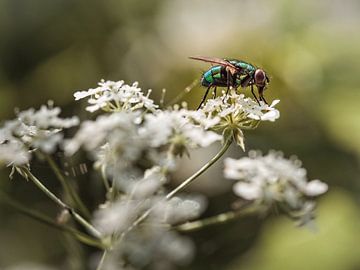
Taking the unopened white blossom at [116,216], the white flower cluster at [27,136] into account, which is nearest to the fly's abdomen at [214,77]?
the white flower cluster at [27,136]

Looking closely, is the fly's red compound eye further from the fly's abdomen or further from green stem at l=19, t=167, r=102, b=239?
green stem at l=19, t=167, r=102, b=239

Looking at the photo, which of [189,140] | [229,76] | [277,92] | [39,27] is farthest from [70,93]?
[189,140]

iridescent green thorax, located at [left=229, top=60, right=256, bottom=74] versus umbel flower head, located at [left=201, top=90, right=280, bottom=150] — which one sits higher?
iridescent green thorax, located at [left=229, top=60, right=256, bottom=74]

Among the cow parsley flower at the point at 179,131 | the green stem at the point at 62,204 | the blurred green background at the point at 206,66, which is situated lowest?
the green stem at the point at 62,204

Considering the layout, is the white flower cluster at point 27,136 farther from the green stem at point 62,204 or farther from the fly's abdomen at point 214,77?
the fly's abdomen at point 214,77

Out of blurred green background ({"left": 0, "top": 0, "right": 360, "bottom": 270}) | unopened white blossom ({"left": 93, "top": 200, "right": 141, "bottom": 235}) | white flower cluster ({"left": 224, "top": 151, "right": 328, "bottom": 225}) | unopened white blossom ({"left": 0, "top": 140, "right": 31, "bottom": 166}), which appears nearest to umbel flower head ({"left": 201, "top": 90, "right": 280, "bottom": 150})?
white flower cluster ({"left": 224, "top": 151, "right": 328, "bottom": 225})

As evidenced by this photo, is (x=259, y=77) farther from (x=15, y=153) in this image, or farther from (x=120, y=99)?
(x=15, y=153)

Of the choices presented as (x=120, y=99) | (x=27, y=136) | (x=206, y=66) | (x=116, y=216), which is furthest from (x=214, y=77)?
(x=206, y=66)

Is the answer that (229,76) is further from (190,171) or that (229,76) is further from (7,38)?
(7,38)
